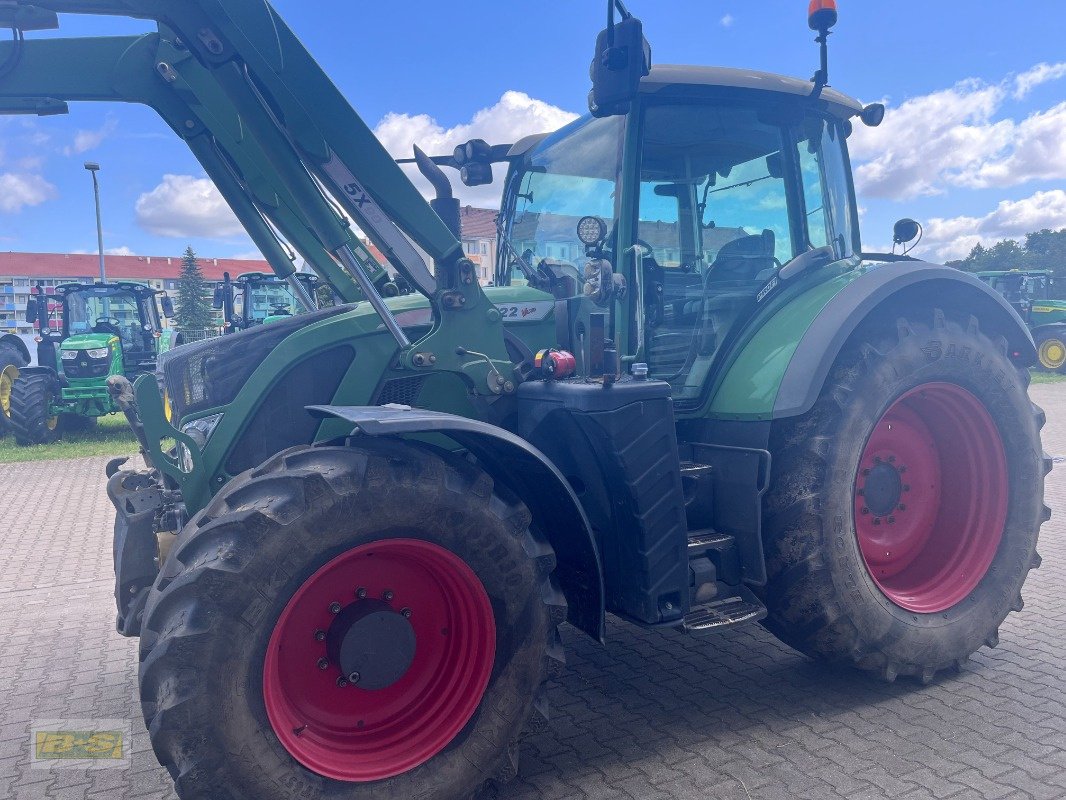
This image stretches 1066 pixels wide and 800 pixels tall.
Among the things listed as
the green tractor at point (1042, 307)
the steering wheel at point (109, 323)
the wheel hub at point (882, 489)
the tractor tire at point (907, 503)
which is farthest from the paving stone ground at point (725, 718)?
the green tractor at point (1042, 307)

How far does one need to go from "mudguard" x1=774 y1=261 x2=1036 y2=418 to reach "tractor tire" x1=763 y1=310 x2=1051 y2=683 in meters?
0.12

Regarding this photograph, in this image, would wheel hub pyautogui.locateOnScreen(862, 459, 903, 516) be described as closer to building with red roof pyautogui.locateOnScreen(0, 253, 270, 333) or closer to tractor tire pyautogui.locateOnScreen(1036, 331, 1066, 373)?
tractor tire pyautogui.locateOnScreen(1036, 331, 1066, 373)

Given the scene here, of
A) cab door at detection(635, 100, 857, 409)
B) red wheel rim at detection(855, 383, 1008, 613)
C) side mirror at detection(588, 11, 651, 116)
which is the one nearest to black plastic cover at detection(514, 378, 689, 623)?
cab door at detection(635, 100, 857, 409)

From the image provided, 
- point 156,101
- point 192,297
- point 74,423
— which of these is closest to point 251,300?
point 74,423

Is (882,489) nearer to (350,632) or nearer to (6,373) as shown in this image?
(350,632)

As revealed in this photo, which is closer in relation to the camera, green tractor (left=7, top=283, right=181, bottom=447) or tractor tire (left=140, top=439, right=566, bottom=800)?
tractor tire (left=140, top=439, right=566, bottom=800)

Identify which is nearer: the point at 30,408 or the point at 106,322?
the point at 30,408

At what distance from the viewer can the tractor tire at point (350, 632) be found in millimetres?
2322

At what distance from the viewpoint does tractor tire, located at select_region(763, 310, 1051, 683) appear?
11.2ft

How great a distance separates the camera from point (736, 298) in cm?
394

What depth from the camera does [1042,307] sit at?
2259 cm

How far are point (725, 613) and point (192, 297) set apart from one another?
56.9 metres

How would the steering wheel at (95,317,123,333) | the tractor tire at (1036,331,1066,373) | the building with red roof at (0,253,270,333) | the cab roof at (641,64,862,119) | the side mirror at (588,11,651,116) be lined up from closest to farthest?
the side mirror at (588,11,651,116) → the cab roof at (641,64,862,119) → the steering wheel at (95,317,123,333) → the tractor tire at (1036,331,1066,373) → the building with red roof at (0,253,270,333)

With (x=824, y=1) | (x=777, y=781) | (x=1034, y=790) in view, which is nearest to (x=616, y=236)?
(x=824, y=1)
